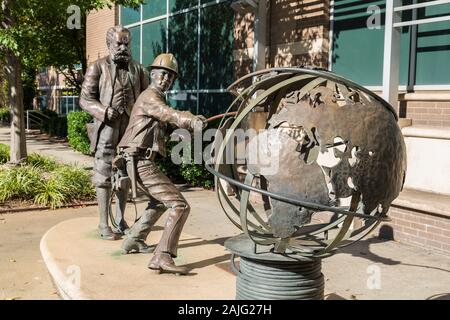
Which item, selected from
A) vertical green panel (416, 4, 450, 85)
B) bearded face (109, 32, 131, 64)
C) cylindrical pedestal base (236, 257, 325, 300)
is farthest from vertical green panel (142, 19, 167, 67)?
cylindrical pedestal base (236, 257, 325, 300)

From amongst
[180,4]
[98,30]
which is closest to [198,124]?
[180,4]

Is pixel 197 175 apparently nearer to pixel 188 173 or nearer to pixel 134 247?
pixel 188 173

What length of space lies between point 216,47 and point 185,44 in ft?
4.94

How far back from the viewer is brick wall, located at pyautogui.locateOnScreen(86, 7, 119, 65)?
19.3 metres

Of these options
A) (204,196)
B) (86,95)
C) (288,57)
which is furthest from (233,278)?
(288,57)

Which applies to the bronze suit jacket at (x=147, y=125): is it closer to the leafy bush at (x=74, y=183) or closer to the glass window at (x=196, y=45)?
the leafy bush at (x=74, y=183)

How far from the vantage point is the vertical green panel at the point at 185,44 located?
13984mm

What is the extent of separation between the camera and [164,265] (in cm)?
494

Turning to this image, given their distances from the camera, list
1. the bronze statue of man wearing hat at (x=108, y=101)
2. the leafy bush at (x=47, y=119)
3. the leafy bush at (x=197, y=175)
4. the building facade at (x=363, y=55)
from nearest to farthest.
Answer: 1. the bronze statue of man wearing hat at (x=108, y=101)
2. the building facade at (x=363, y=55)
3. the leafy bush at (x=197, y=175)
4. the leafy bush at (x=47, y=119)

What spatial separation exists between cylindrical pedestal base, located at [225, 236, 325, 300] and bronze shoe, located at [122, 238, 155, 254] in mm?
2271

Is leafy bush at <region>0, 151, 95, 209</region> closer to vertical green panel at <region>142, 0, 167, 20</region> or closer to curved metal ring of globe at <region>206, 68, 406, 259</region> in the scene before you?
curved metal ring of globe at <region>206, 68, 406, 259</region>

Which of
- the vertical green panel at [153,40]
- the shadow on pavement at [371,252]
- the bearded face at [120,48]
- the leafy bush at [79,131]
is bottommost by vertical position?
the shadow on pavement at [371,252]

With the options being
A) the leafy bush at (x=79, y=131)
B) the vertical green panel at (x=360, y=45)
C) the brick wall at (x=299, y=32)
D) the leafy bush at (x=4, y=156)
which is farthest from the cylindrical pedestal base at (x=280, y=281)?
the leafy bush at (x=79, y=131)
